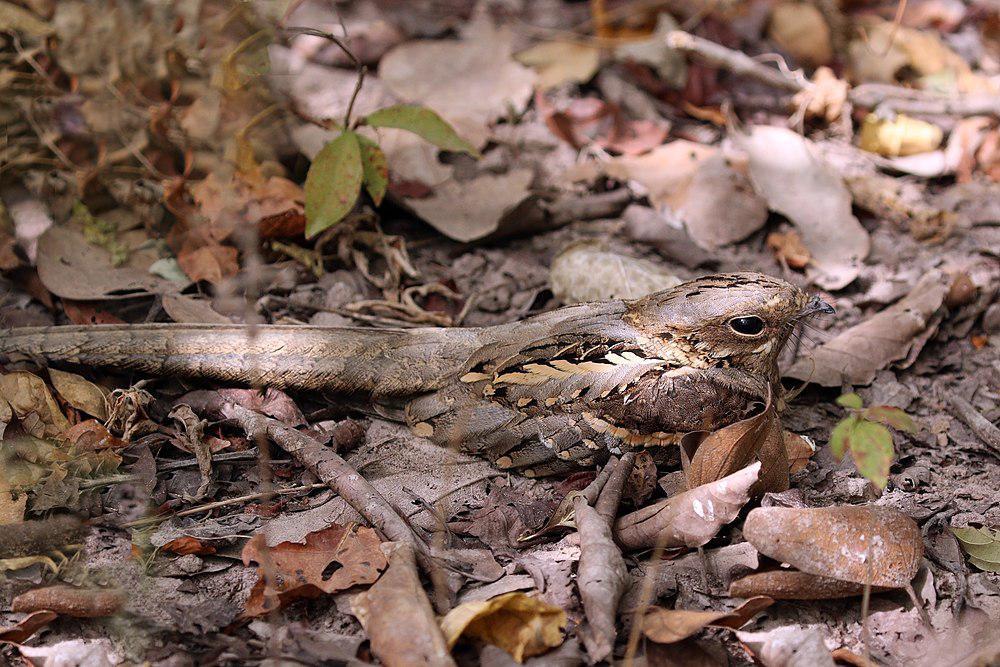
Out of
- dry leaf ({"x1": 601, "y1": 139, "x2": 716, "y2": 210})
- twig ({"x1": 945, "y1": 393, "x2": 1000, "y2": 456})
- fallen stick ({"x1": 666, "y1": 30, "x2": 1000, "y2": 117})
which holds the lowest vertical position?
twig ({"x1": 945, "y1": 393, "x2": 1000, "y2": 456})

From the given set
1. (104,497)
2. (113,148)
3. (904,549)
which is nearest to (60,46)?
(113,148)

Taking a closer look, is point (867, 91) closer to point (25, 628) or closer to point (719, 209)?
point (719, 209)

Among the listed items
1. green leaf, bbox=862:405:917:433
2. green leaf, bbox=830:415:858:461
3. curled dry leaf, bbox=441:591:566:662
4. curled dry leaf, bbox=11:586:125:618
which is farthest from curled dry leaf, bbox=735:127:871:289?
curled dry leaf, bbox=11:586:125:618

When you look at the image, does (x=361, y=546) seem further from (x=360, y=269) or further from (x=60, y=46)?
(x=60, y=46)

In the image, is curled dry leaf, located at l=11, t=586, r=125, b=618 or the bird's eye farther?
the bird's eye

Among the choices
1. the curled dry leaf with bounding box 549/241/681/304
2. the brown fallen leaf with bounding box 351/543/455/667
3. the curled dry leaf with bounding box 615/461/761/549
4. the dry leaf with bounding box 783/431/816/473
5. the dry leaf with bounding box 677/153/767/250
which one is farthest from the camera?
the dry leaf with bounding box 677/153/767/250

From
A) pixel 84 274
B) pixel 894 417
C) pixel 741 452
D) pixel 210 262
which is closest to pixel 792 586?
pixel 741 452

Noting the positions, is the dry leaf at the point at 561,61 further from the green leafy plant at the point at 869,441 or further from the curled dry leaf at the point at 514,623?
the curled dry leaf at the point at 514,623

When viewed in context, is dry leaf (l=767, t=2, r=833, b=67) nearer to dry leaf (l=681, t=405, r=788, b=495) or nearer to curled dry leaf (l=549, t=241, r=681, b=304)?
curled dry leaf (l=549, t=241, r=681, b=304)
